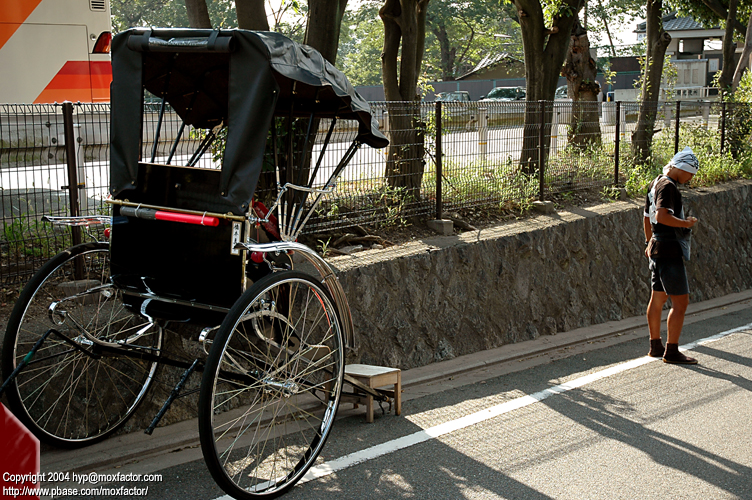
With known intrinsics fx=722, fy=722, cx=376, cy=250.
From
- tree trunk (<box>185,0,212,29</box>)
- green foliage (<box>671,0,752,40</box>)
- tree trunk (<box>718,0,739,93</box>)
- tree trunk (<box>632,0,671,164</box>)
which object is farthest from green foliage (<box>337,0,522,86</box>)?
tree trunk (<box>185,0,212,29</box>)

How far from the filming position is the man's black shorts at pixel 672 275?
25.0ft

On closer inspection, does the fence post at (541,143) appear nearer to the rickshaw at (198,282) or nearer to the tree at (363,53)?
the rickshaw at (198,282)

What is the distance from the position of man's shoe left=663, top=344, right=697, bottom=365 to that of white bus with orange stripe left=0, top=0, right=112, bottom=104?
295 inches

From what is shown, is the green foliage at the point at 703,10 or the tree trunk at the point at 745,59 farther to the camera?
the green foliage at the point at 703,10

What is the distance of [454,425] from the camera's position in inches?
224

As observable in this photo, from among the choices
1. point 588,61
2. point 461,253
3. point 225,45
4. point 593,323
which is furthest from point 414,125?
point 588,61

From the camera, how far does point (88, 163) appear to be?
6.48m

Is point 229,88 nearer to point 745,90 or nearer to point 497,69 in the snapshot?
point 745,90

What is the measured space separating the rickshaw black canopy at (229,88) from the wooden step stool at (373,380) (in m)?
1.82

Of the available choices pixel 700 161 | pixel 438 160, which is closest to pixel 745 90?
pixel 700 161

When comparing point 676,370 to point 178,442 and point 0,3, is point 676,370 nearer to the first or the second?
point 178,442

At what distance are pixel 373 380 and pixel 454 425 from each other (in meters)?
0.74

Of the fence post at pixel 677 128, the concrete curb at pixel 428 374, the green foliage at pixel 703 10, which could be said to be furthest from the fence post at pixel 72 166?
the green foliage at pixel 703 10

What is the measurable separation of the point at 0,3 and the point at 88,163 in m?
3.42
